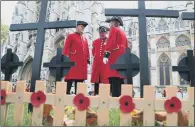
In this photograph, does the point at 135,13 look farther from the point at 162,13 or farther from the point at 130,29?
the point at 130,29

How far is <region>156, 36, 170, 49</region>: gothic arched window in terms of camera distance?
93.7ft

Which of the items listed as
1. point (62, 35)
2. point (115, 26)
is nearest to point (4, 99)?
point (115, 26)

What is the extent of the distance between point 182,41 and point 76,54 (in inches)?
967

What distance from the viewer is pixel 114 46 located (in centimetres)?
529

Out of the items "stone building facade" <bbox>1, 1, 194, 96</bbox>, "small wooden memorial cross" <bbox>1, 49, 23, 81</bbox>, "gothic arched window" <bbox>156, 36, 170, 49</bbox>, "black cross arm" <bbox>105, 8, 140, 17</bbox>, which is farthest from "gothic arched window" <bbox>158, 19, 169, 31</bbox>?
"small wooden memorial cross" <bbox>1, 49, 23, 81</bbox>

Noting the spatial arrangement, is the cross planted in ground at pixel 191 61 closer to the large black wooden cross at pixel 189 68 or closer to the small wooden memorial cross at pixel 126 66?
the large black wooden cross at pixel 189 68

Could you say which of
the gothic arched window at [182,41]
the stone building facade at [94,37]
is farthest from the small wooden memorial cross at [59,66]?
the gothic arched window at [182,41]

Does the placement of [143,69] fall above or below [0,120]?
above

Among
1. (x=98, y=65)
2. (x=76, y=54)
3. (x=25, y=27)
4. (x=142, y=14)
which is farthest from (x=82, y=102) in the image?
(x=98, y=65)

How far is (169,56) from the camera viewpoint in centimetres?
2764

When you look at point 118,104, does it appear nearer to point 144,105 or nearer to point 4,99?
point 144,105

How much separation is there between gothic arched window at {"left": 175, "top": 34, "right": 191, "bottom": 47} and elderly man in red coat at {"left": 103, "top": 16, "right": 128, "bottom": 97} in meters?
24.0

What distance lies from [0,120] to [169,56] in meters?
26.5

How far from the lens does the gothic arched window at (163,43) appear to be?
28573mm
